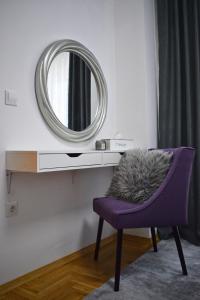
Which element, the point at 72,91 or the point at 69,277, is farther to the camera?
the point at 72,91

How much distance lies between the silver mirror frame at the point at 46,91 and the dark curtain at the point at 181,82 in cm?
56

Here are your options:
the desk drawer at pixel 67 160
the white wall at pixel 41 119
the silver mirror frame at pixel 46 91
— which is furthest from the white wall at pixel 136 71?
the desk drawer at pixel 67 160

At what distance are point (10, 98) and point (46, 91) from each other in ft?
0.91

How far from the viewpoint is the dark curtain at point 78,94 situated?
2006 mm

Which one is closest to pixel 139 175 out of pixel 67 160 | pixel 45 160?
pixel 67 160

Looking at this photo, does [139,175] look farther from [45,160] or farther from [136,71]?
[136,71]

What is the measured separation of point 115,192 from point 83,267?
56 centimetres

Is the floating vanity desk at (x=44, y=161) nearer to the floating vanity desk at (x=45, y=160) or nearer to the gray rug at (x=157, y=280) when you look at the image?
the floating vanity desk at (x=45, y=160)

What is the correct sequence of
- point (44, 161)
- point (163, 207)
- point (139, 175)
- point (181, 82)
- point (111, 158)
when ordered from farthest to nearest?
point (181, 82) → point (111, 158) → point (139, 175) → point (163, 207) → point (44, 161)

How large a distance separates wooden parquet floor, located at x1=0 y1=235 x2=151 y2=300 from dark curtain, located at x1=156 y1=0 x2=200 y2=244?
0.64 meters

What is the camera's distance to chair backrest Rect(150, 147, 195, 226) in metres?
1.55

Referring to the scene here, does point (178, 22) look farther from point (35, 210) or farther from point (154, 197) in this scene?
point (35, 210)

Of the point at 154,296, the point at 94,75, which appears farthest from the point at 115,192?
the point at 94,75

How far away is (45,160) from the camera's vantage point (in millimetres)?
1456
